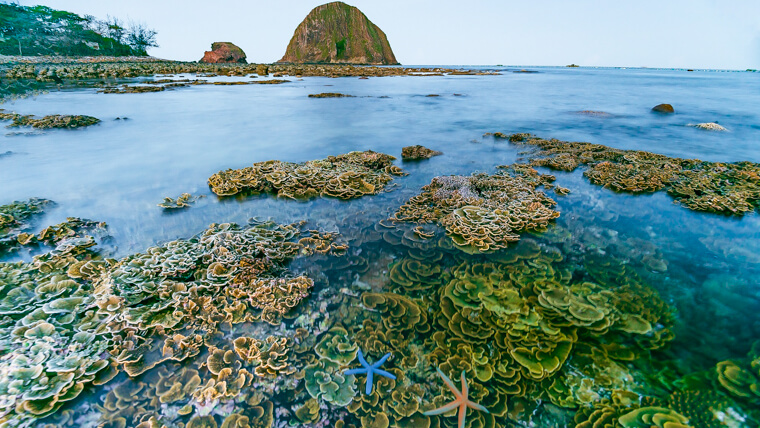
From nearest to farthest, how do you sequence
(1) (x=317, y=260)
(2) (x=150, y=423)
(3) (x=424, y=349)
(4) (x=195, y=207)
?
(2) (x=150, y=423) < (3) (x=424, y=349) < (1) (x=317, y=260) < (4) (x=195, y=207)

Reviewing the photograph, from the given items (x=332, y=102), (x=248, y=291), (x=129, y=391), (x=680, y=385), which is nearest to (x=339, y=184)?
(x=248, y=291)

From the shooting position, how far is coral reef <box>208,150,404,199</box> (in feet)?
25.6

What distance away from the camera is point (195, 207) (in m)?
7.09

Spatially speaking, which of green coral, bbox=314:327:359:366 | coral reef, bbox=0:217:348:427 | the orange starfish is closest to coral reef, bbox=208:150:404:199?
coral reef, bbox=0:217:348:427

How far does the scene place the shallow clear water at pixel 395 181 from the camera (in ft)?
15.8

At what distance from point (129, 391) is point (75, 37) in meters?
122

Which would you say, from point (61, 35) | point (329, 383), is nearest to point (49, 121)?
point (329, 383)

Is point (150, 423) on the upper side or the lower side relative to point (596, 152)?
lower

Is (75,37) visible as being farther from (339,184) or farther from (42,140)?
(339,184)

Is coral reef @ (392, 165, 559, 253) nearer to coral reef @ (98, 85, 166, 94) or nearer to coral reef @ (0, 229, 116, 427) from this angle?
coral reef @ (0, 229, 116, 427)

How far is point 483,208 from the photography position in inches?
264

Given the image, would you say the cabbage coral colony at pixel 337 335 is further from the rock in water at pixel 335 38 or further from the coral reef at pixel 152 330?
the rock in water at pixel 335 38

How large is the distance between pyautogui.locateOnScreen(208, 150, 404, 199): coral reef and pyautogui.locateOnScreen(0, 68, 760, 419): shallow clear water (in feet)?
1.16

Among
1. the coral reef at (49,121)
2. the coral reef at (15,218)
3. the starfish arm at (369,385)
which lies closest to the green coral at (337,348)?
the starfish arm at (369,385)
